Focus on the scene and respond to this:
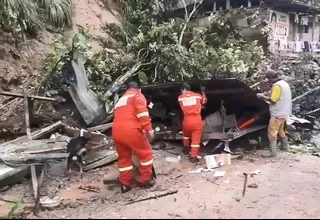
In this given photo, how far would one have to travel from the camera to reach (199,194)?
234 inches

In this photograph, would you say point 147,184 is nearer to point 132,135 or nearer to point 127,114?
point 132,135

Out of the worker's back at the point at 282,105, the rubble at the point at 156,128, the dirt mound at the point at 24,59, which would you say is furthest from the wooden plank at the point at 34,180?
the worker's back at the point at 282,105

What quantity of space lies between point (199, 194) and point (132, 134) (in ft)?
4.31

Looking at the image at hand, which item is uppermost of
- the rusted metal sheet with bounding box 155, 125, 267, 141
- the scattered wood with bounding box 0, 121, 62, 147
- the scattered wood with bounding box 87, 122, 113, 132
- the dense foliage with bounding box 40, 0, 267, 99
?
the dense foliage with bounding box 40, 0, 267, 99

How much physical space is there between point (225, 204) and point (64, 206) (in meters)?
2.19

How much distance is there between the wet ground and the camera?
518cm

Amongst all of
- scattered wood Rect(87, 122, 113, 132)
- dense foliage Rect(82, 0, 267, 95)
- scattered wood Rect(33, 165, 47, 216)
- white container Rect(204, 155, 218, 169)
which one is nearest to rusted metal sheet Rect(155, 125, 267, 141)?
white container Rect(204, 155, 218, 169)

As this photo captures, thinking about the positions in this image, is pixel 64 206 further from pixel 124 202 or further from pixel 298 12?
pixel 298 12

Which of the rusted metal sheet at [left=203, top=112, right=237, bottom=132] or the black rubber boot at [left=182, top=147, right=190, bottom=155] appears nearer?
the black rubber boot at [left=182, top=147, right=190, bottom=155]

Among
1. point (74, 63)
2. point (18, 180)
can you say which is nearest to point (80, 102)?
point (74, 63)

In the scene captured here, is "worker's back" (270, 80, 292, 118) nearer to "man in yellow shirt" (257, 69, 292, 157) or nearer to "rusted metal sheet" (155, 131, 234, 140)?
"man in yellow shirt" (257, 69, 292, 157)

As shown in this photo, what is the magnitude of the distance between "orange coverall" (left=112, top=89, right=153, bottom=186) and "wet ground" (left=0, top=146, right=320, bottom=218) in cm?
32

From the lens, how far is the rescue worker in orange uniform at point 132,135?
19.9ft

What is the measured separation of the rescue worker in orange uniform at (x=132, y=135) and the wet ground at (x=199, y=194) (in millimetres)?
239
